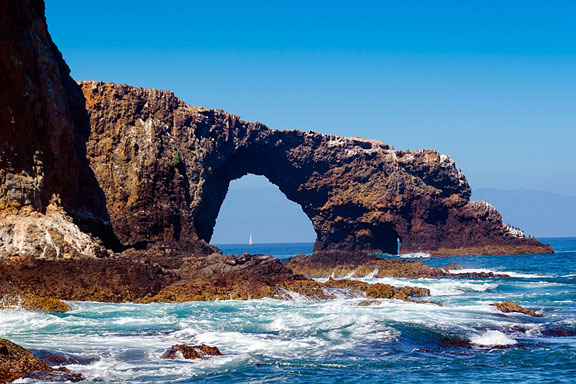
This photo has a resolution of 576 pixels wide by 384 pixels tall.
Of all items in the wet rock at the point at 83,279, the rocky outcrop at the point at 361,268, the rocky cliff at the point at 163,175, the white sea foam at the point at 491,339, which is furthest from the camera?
the rocky outcrop at the point at 361,268

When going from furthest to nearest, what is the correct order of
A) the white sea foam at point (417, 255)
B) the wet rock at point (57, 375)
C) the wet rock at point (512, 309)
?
the white sea foam at point (417, 255)
the wet rock at point (512, 309)
the wet rock at point (57, 375)

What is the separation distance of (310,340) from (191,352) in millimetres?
4254

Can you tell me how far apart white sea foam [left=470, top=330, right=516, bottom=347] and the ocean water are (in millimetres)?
29

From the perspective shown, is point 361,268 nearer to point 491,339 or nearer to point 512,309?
point 512,309

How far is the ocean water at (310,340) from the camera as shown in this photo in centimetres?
1544

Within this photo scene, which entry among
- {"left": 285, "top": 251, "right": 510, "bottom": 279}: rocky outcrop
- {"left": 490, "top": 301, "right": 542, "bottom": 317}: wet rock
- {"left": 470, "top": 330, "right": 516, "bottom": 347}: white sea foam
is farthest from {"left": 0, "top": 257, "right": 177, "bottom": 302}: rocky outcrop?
{"left": 285, "top": 251, "right": 510, "bottom": 279}: rocky outcrop

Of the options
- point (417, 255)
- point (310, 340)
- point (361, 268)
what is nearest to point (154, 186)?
point (361, 268)

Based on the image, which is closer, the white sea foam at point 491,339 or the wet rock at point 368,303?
the white sea foam at point 491,339

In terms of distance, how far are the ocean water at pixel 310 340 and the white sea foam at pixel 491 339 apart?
29 mm

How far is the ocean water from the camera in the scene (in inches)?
608

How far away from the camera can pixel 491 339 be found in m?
20.0

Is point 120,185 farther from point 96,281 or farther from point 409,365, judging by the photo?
point 409,365

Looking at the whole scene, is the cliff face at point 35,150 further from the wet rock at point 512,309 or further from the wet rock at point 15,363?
the wet rock at point 512,309

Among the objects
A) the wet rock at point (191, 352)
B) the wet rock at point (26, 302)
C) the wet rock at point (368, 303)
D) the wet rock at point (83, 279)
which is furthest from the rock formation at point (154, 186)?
the wet rock at point (191, 352)
